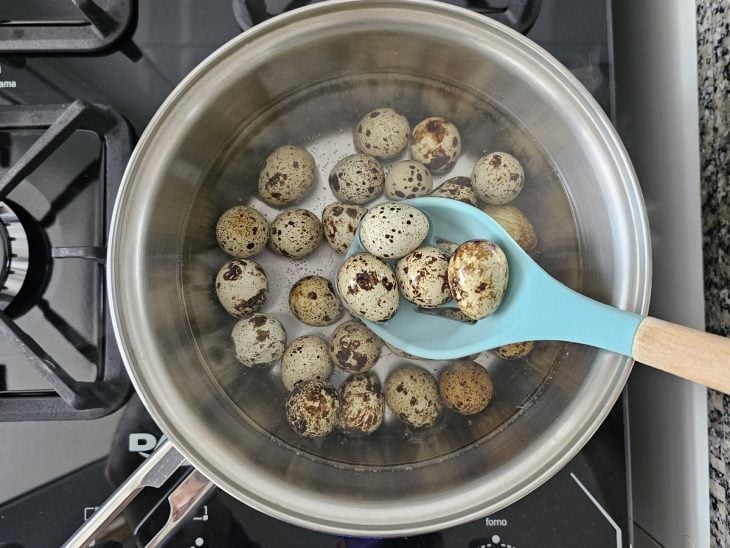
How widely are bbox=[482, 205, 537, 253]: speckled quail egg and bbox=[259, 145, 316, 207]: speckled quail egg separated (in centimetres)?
31

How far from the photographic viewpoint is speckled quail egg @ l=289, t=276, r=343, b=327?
2.87 feet

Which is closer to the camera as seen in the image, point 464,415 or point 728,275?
point 728,275

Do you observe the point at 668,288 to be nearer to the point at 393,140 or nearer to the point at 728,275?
the point at 728,275

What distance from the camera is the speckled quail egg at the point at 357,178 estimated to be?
89cm

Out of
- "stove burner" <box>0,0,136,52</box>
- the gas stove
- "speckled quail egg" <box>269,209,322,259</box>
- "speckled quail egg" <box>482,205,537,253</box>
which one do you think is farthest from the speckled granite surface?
"stove burner" <box>0,0,136,52</box>

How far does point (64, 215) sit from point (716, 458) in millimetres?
965

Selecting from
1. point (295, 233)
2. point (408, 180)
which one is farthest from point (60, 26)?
point (408, 180)

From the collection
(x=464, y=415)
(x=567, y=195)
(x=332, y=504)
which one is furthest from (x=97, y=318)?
(x=567, y=195)

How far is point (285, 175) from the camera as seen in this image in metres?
0.88

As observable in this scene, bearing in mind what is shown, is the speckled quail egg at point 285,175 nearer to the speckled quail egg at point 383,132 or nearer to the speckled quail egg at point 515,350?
the speckled quail egg at point 383,132

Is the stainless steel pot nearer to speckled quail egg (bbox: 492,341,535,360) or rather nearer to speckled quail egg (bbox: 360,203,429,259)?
speckled quail egg (bbox: 492,341,535,360)

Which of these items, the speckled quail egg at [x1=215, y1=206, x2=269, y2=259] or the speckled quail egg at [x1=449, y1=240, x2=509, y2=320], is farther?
the speckled quail egg at [x1=215, y1=206, x2=269, y2=259]

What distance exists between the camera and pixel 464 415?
868mm

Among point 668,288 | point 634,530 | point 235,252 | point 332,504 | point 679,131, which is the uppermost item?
point 679,131
